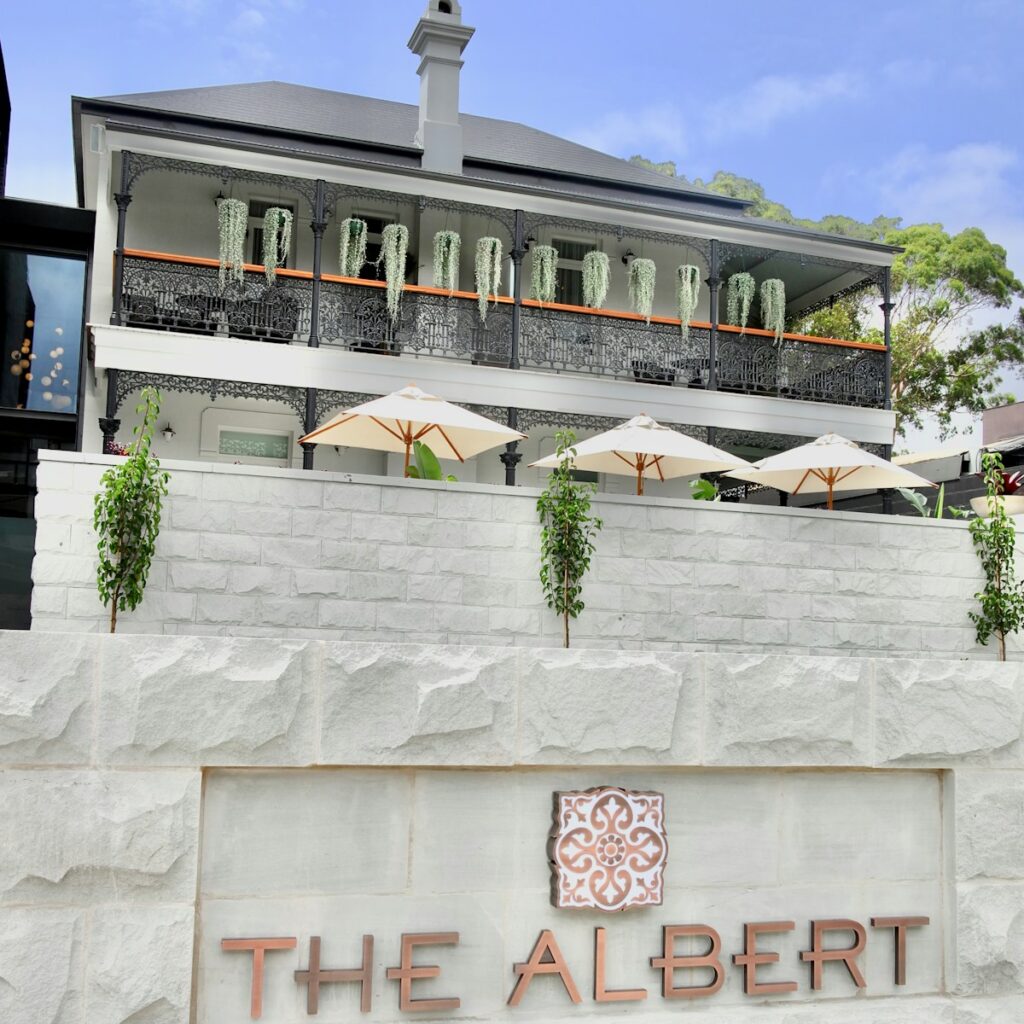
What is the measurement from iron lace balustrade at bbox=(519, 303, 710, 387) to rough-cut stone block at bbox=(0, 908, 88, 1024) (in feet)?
49.5

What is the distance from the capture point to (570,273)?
20.8m

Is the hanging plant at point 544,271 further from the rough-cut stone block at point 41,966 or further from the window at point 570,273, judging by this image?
the rough-cut stone block at point 41,966

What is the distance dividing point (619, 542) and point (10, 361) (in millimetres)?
11629

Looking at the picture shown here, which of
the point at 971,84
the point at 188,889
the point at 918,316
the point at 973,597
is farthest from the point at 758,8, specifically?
the point at 188,889

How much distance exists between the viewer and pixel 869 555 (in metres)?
10.1

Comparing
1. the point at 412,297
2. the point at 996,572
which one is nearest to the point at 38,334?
the point at 412,297

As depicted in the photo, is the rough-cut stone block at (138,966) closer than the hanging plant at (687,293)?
Yes

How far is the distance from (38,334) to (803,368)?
469 inches

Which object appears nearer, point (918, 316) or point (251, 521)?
point (251, 521)

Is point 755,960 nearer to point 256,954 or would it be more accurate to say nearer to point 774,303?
point 256,954

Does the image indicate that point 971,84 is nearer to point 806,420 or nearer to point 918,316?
point 918,316

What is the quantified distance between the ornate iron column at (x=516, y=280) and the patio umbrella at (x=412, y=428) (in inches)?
257

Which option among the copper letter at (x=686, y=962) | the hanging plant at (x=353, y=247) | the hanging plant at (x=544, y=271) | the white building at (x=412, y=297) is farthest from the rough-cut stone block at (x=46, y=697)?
→ the hanging plant at (x=544, y=271)

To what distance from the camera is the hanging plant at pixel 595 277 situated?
1891 cm
